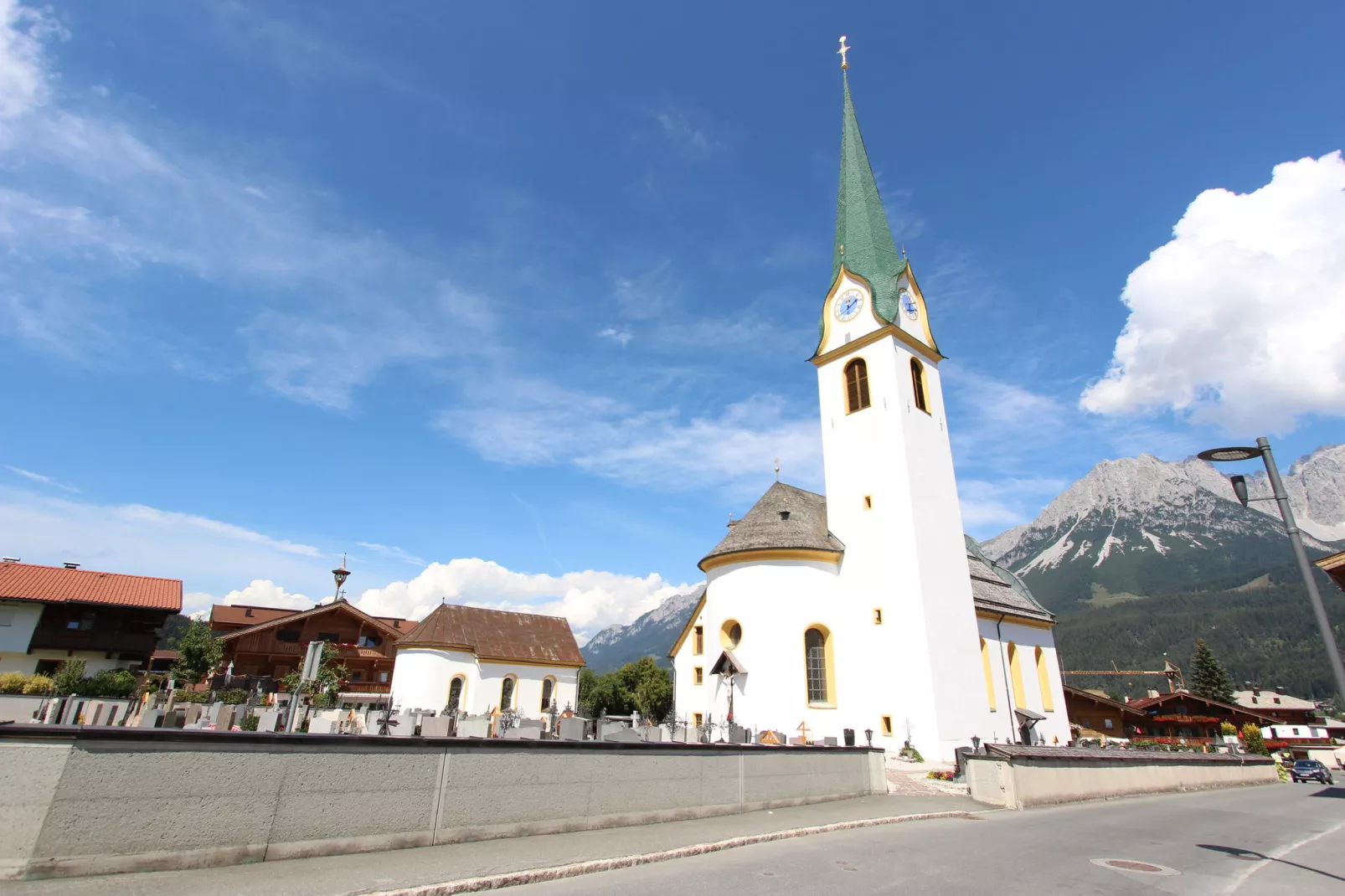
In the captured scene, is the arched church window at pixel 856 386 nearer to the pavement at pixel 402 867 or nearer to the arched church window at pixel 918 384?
the arched church window at pixel 918 384

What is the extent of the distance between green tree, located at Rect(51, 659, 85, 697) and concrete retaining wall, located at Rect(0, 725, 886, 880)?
99.3 feet

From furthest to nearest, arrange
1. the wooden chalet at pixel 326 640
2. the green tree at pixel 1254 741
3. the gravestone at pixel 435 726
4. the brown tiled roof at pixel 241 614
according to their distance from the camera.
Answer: the brown tiled roof at pixel 241 614, the green tree at pixel 1254 741, the wooden chalet at pixel 326 640, the gravestone at pixel 435 726

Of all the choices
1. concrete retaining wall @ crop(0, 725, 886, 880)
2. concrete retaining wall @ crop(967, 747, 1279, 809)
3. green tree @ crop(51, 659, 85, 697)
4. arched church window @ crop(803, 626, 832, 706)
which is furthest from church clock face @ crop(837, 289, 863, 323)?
green tree @ crop(51, 659, 85, 697)

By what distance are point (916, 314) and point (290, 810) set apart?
32.7m

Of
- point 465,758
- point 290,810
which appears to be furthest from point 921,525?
point 290,810

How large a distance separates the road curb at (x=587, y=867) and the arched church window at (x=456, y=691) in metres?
33.4

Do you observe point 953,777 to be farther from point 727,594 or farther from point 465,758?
point 465,758

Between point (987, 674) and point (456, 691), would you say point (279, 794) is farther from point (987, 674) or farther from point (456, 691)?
point (456, 691)

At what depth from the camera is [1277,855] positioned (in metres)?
11.1

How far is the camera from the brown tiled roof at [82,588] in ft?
113

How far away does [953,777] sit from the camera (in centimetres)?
1991

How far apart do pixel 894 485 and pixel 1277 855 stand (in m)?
18.0

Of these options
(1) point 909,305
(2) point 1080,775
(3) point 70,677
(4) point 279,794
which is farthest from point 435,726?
(3) point 70,677

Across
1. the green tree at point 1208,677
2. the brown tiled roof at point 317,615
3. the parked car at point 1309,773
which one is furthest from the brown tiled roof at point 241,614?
the green tree at point 1208,677
